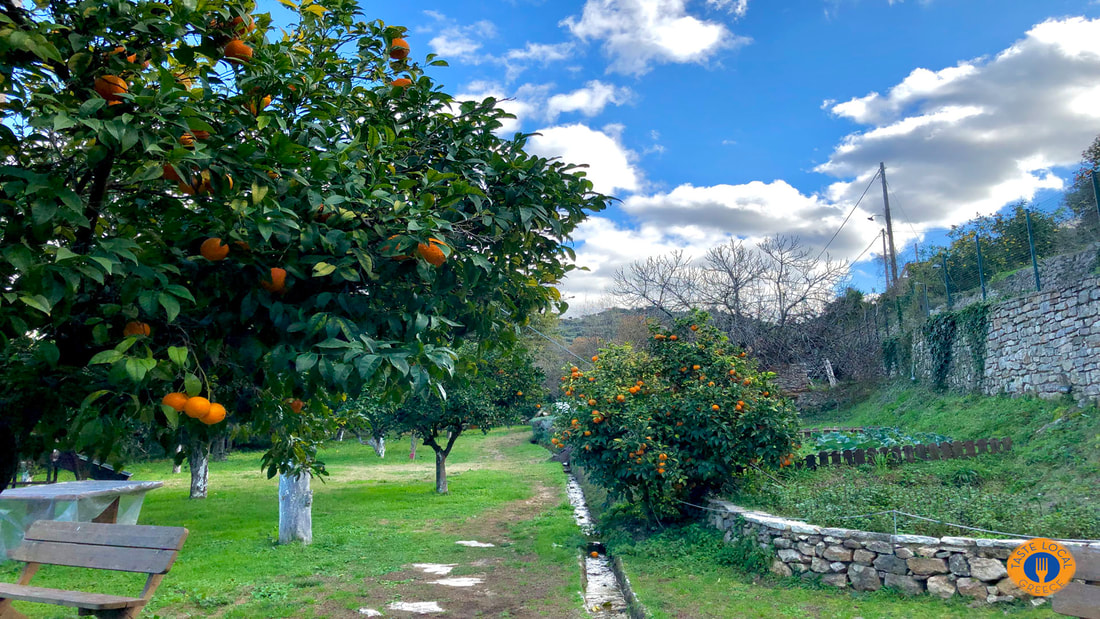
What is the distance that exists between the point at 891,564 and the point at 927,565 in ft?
0.85

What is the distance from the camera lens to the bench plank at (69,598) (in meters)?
Answer: 3.62

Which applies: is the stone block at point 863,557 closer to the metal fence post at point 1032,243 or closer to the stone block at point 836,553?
the stone block at point 836,553

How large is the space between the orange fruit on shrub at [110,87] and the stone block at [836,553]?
588 centimetres

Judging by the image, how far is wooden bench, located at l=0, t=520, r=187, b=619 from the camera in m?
3.69

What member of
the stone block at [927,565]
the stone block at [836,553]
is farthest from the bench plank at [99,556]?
the stone block at [927,565]

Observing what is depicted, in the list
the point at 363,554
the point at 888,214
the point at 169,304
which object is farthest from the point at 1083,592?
the point at 888,214

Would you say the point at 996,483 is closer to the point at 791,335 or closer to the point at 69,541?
the point at 69,541

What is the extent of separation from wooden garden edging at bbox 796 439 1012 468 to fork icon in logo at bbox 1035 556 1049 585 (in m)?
4.12

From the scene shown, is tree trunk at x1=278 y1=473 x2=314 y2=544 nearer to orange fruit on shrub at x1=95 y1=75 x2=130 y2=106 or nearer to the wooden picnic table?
the wooden picnic table

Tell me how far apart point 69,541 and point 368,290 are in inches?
128

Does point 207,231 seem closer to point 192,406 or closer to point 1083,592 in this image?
point 192,406

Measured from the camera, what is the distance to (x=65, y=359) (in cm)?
275

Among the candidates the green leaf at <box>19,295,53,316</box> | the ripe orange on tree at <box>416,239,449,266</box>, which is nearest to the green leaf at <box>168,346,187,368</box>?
the green leaf at <box>19,295,53,316</box>

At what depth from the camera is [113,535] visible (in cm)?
416
